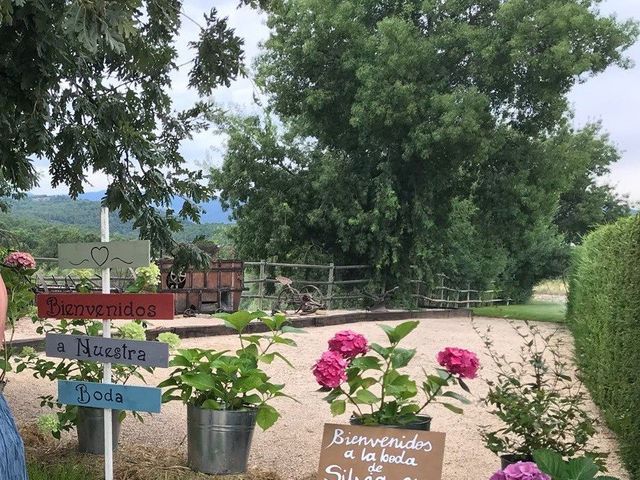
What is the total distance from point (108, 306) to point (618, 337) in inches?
121

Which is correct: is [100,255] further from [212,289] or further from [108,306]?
[212,289]

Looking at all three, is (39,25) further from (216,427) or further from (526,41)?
(526,41)

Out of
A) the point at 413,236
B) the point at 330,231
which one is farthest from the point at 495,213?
the point at 330,231

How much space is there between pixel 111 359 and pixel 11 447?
5.48ft

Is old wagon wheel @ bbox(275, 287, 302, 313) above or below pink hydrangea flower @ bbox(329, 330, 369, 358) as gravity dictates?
below

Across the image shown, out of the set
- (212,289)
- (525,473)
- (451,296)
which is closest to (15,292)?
(525,473)

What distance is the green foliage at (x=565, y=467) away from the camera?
2.25 metres

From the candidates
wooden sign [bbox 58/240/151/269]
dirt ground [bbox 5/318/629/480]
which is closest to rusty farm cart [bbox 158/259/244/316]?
dirt ground [bbox 5/318/629/480]

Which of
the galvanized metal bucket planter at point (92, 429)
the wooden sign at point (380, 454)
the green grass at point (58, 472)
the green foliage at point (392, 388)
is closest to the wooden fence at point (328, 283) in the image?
the galvanized metal bucket planter at point (92, 429)

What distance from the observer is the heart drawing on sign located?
10.3 feet

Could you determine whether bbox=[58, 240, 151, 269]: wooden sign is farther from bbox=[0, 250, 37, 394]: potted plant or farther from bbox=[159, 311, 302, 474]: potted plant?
bbox=[0, 250, 37, 394]: potted plant

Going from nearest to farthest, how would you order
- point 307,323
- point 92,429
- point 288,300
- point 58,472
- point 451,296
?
point 58,472, point 92,429, point 307,323, point 288,300, point 451,296

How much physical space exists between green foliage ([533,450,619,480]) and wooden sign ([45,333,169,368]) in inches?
56.4

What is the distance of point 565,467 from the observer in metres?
2.30
